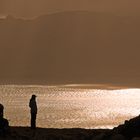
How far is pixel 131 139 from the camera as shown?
73.0 feet

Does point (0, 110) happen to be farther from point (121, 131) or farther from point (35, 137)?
point (121, 131)

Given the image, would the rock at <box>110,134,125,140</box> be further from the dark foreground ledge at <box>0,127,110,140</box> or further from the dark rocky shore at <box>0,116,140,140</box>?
the dark foreground ledge at <box>0,127,110,140</box>

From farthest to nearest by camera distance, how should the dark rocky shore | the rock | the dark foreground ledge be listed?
the dark foreground ledge → the dark rocky shore → the rock

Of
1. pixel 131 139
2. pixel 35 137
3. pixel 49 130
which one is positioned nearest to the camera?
pixel 131 139

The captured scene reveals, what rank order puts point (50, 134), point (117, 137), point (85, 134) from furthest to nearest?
point (85, 134), point (50, 134), point (117, 137)

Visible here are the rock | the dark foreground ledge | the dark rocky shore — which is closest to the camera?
the rock

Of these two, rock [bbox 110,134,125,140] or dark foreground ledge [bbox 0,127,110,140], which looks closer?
rock [bbox 110,134,125,140]

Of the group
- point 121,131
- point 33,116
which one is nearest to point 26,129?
point 33,116

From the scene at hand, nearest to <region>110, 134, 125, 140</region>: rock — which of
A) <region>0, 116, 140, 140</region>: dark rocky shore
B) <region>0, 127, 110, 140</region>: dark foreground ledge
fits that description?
<region>0, 116, 140, 140</region>: dark rocky shore

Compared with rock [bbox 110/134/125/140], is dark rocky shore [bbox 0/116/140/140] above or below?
above

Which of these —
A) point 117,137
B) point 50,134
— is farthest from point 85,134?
point 117,137

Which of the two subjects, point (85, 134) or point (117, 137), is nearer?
point (117, 137)

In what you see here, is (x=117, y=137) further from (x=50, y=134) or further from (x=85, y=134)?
(x=50, y=134)

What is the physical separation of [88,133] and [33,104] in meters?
3.52
